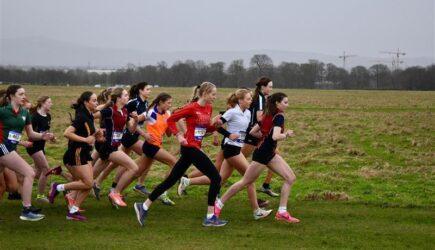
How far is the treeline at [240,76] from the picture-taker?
4616 inches

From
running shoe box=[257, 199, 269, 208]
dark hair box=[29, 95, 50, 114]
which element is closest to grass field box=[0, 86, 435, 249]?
running shoe box=[257, 199, 269, 208]

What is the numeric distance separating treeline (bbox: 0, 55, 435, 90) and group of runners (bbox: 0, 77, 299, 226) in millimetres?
101558

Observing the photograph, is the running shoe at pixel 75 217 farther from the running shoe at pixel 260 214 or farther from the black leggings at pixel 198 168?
the running shoe at pixel 260 214

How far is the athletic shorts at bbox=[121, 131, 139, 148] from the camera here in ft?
34.4

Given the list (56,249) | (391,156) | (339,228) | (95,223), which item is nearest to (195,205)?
(95,223)

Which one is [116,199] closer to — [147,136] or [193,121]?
[147,136]

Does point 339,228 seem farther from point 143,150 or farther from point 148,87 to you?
point 148,87

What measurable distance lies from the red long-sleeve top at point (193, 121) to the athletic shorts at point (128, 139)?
2096 mm

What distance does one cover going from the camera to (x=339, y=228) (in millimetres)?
8359

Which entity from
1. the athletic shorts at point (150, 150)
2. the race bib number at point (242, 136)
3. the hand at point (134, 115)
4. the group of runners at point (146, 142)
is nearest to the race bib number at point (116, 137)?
the group of runners at point (146, 142)

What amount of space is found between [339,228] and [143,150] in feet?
12.2

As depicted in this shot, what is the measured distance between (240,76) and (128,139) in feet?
341

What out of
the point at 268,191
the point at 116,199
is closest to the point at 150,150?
the point at 116,199

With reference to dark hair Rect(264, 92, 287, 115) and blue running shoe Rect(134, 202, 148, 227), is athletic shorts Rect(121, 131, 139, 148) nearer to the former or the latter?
blue running shoe Rect(134, 202, 148, 227)
